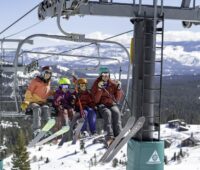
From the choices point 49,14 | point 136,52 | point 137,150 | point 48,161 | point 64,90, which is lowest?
point 48,161

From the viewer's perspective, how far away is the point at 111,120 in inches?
528

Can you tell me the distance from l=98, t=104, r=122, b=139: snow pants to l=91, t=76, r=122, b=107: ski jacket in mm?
A: 161

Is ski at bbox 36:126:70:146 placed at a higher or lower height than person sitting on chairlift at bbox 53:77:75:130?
lower

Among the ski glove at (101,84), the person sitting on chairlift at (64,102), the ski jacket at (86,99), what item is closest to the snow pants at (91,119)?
the ski jacket at (86,99)

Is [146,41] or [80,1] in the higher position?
[80,1]

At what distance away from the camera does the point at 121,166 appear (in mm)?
99562

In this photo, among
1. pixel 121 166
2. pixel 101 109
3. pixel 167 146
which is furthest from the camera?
pixel 167 146

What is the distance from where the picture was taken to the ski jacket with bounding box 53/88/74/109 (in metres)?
14.4

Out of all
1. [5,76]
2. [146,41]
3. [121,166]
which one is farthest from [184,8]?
[121,166]

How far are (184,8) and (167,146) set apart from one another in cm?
10388

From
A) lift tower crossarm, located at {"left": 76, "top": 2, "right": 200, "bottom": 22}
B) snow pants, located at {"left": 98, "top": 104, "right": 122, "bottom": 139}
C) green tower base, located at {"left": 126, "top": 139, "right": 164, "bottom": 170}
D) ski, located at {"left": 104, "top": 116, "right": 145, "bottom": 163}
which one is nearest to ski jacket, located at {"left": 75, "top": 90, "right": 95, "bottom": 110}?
snow pants, located at {"left": 98, "top": 104, "right": 122, "bottom": 139}

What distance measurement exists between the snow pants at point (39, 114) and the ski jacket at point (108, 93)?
1.54 metres

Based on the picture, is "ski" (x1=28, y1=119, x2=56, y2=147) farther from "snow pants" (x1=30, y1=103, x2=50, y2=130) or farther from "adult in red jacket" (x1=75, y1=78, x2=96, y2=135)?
"adult in red jacket" (x1=75, y1=78, x2=96, y2=135)

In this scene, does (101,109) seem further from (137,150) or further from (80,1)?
(80,1)
